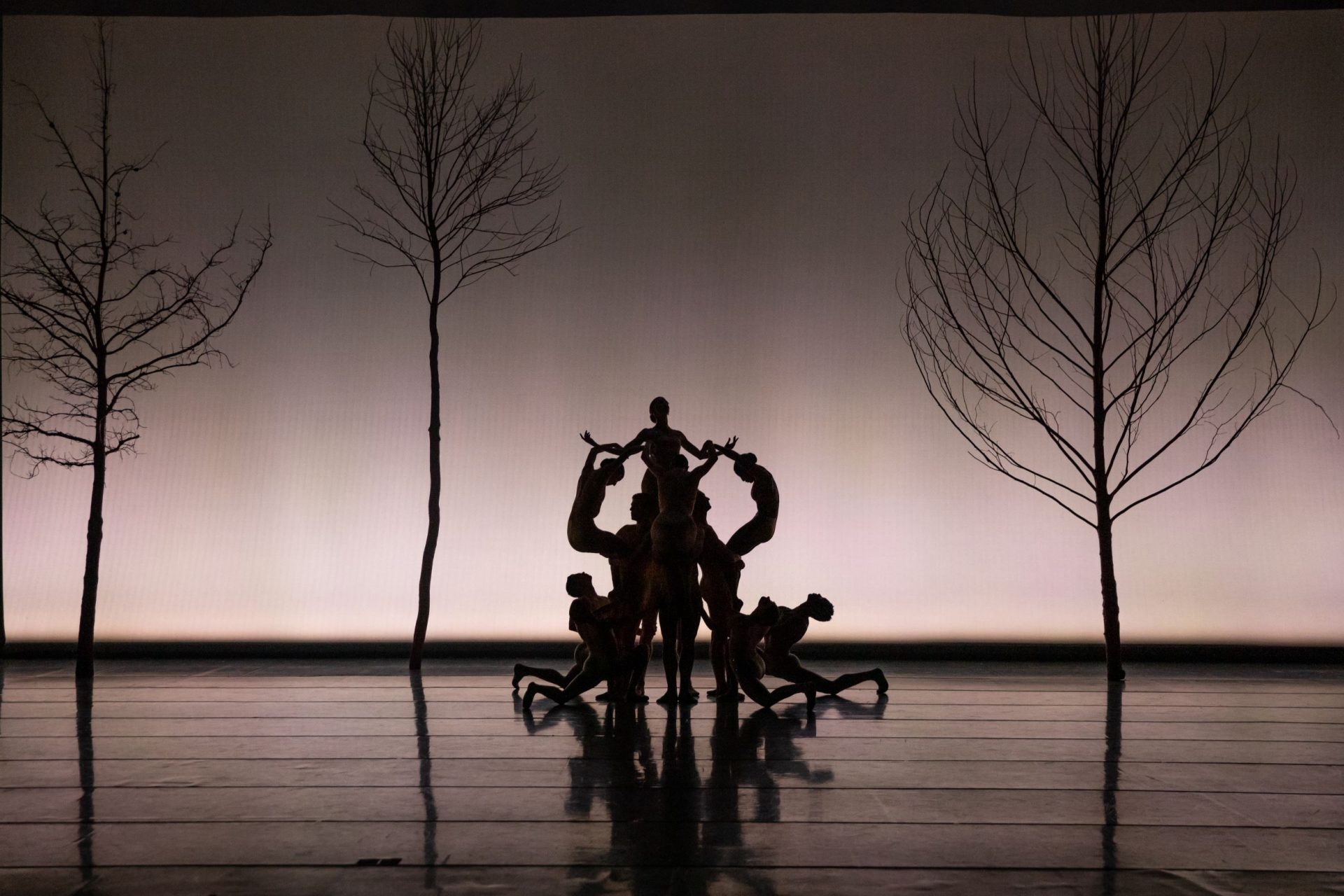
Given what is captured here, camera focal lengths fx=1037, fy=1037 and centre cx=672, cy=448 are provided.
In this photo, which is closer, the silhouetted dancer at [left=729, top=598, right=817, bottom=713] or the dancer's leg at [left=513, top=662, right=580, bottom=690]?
the silhouetted dancer at [left=729, top=598, right=817, bottom=713]

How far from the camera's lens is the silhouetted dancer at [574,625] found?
4145 millimetres

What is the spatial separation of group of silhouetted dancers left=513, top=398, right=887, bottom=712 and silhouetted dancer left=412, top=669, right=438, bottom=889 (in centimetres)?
46

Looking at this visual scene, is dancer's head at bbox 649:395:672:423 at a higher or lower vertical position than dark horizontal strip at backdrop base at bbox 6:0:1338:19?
lower

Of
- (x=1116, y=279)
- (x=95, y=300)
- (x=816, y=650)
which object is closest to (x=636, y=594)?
(x=816, y=650)

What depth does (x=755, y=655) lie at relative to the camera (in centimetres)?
414

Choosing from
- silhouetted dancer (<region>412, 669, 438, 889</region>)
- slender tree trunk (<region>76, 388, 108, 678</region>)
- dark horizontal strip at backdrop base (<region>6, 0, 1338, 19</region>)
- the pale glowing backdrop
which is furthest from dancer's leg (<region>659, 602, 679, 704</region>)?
dark horizontal strip at backdrop base (<region>6, 0, 1338, 19</region>)

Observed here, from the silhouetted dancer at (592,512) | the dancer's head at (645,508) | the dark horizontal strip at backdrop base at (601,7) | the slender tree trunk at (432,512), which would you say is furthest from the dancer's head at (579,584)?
the dark horizontal strip at backdrop base at (601,7)

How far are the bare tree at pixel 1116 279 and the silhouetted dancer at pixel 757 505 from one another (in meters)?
1.75

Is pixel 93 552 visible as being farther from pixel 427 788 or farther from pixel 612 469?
pixel 427 788

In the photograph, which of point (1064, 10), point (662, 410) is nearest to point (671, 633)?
point (662, 410)

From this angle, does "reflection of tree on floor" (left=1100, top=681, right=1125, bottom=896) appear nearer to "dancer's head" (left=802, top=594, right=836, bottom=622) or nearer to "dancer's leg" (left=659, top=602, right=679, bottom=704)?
"dancer's head" (left=802, top=594, right=836, bottom=622)

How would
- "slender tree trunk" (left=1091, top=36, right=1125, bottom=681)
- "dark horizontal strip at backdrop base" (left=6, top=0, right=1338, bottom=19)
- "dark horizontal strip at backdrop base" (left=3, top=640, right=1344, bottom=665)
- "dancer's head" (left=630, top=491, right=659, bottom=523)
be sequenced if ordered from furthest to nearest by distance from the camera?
"dark horizontal strip at backdrop base" (left=3, top=640, right=1344, bottom=665) → "dark horizontal strip at backdrop base" (left=6, top=0, right=1338, bottom=19) → "slender tree trunk" (left=1091, top=36, right=1125, bottom=681) → "dancer's head" (left=630, top=491, right=659, bottom=523)

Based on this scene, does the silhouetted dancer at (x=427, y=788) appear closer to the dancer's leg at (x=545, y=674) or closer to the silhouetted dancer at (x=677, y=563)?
the dancer's leg at (x=545, y=674)

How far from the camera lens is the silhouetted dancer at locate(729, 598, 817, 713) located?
13.3 ft
